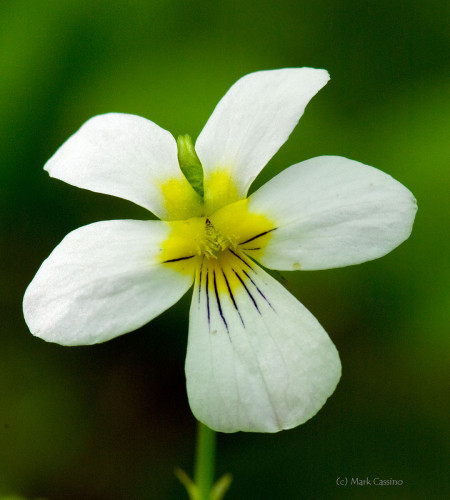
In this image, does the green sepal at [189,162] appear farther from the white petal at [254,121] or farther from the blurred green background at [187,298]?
the blurred green background at [187,298]

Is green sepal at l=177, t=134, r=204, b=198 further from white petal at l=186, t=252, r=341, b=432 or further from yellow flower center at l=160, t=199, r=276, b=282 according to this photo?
white petal at l=186, t=252, r=341, b=432

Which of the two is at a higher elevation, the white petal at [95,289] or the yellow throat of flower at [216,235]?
the yellow throat of flower at [216,235]

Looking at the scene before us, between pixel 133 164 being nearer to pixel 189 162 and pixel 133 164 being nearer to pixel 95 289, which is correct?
pixel 189 162

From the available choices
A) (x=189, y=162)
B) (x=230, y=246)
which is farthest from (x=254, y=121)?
(x=230, y=246)

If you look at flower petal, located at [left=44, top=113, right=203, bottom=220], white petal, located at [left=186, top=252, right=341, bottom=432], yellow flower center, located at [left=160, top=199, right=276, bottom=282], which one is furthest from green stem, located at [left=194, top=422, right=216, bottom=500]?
flower petal, located at [left=44, top=113, right=203, bottom=220]

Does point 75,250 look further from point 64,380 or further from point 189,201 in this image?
point 64,380

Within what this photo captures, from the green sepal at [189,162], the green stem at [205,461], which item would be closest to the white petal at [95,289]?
the green sepal at [189,162]
